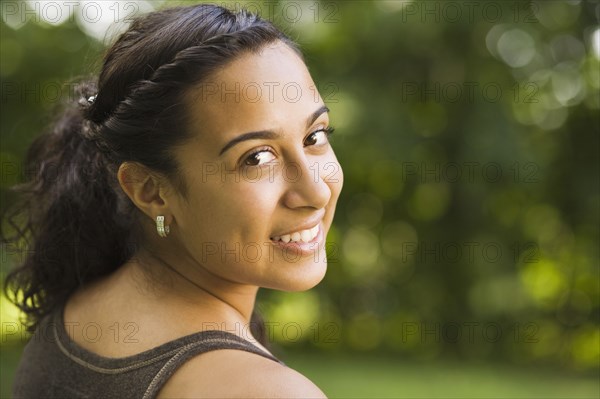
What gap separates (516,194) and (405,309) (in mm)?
1174

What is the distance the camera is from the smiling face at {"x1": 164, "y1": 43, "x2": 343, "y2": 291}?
146 centimetres

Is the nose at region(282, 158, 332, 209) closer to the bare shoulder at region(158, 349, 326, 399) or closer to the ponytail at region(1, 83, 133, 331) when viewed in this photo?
the bare shoulder at region(158, 349, 326, 399)

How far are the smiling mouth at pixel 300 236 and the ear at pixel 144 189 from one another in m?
0.22

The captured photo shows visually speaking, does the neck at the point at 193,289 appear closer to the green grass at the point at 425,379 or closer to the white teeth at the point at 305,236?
the white teeth at the point at 305,236

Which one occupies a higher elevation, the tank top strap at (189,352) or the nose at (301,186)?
the nose at (301,186)

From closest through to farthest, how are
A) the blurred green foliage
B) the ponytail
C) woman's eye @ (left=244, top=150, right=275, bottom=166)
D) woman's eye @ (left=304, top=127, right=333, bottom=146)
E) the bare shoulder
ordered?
the bare shoulder < woman's eye @ (left=244, top=150, right=275, bottom=166) < woman's eye @ (left=304, top=127, right=333, bottom=146) < the ponytail < the blurred green foliage

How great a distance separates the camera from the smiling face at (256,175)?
146cm

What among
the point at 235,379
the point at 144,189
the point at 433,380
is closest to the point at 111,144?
the point at 144,189

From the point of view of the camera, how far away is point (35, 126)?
546 cm

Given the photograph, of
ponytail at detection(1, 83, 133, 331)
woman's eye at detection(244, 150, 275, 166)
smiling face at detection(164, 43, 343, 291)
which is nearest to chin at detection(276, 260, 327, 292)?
smiling face at detection(164, 43, 343, 291)

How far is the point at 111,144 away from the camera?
160 cm

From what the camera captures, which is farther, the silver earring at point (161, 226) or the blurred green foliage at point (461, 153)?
the blurred green foliage at point (461, 153)

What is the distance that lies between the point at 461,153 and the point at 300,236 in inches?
172

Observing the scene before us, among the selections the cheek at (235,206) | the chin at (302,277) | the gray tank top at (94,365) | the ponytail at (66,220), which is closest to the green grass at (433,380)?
the ponytail at (66,220)
